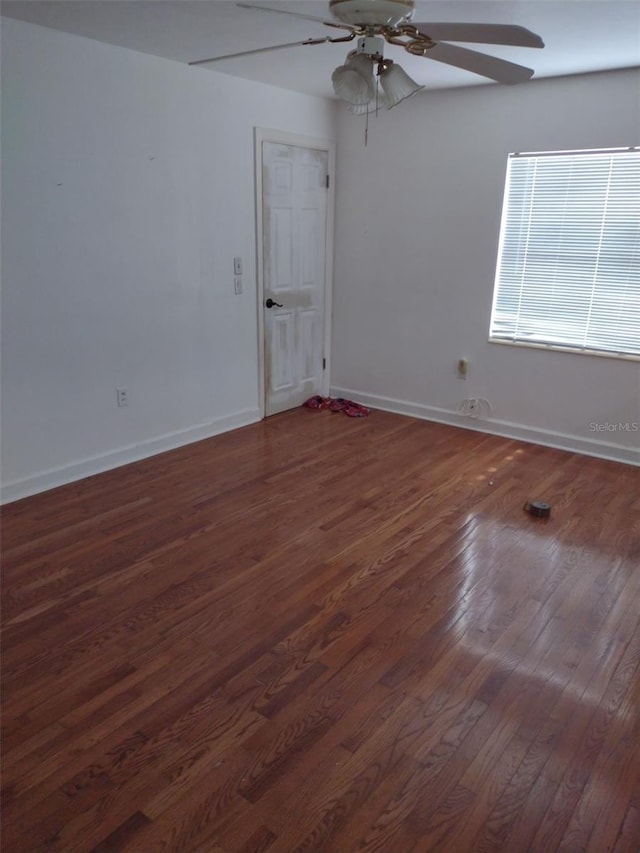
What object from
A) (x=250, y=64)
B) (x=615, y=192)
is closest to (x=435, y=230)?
(x=615, y=192)

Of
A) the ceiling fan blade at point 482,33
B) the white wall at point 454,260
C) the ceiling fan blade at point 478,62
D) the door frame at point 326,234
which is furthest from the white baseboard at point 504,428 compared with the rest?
the ceiling fan blade at point 482,33

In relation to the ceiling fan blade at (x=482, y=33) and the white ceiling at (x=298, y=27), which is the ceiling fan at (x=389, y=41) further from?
the white ceiling at (x=298, y=27)

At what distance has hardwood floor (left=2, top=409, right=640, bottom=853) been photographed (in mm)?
1637

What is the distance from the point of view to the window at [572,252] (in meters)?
3.86

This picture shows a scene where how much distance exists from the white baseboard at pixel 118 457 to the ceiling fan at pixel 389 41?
2586 mm

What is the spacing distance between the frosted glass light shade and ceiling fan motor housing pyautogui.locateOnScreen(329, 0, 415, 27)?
0.14 meters

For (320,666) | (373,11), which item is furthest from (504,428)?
(373,11)

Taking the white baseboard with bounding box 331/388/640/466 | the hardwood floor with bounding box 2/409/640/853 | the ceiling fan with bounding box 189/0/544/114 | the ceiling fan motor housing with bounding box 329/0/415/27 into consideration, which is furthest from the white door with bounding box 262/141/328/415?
the ceiling fan motor housing with bounding box 329/0/415/27

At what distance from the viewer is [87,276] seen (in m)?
3.49

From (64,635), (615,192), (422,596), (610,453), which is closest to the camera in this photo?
(64,635)

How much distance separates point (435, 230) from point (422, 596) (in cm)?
306

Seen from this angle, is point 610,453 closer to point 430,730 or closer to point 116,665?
point 430,730

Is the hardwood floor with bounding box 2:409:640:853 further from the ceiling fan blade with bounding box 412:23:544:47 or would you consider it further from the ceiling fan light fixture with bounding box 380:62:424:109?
A: the ceiling fan blade with bounding box 412:23:544:47

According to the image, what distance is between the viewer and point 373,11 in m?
1.74
